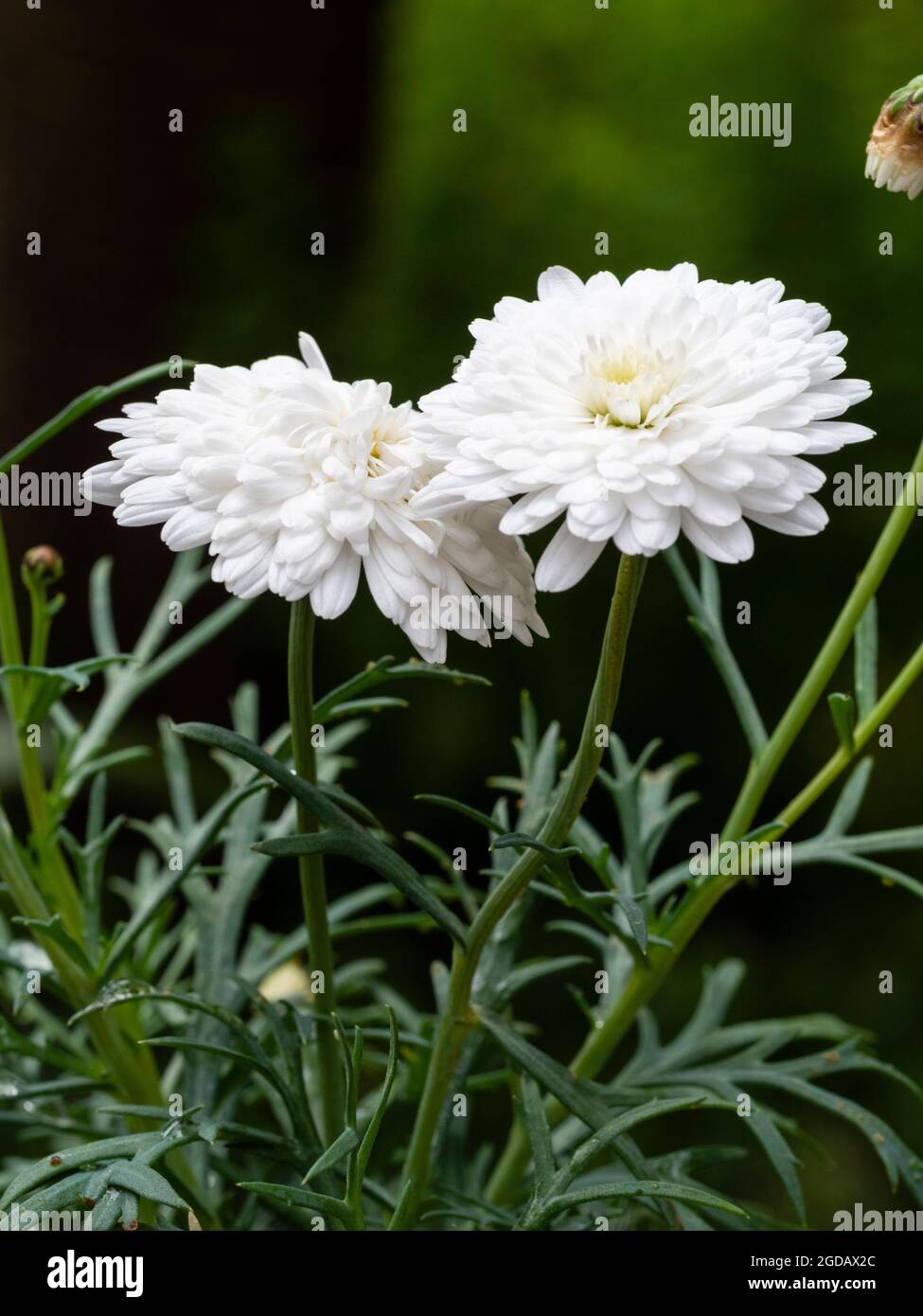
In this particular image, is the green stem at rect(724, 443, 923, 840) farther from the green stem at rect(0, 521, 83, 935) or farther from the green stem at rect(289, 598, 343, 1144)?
the green stem at rect(0, 521, 83, 935)

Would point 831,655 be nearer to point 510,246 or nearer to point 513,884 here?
point 513,884

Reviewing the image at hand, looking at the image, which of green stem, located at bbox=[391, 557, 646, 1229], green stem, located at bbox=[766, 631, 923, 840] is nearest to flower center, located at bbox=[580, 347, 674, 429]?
green stem, located at bbox=[391, 557, 646, 1229]

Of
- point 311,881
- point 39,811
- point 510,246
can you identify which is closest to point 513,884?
point 311,881

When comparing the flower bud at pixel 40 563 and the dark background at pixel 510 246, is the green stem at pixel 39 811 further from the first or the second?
the dark background at pixel 510 246

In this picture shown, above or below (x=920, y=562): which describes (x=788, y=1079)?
below
